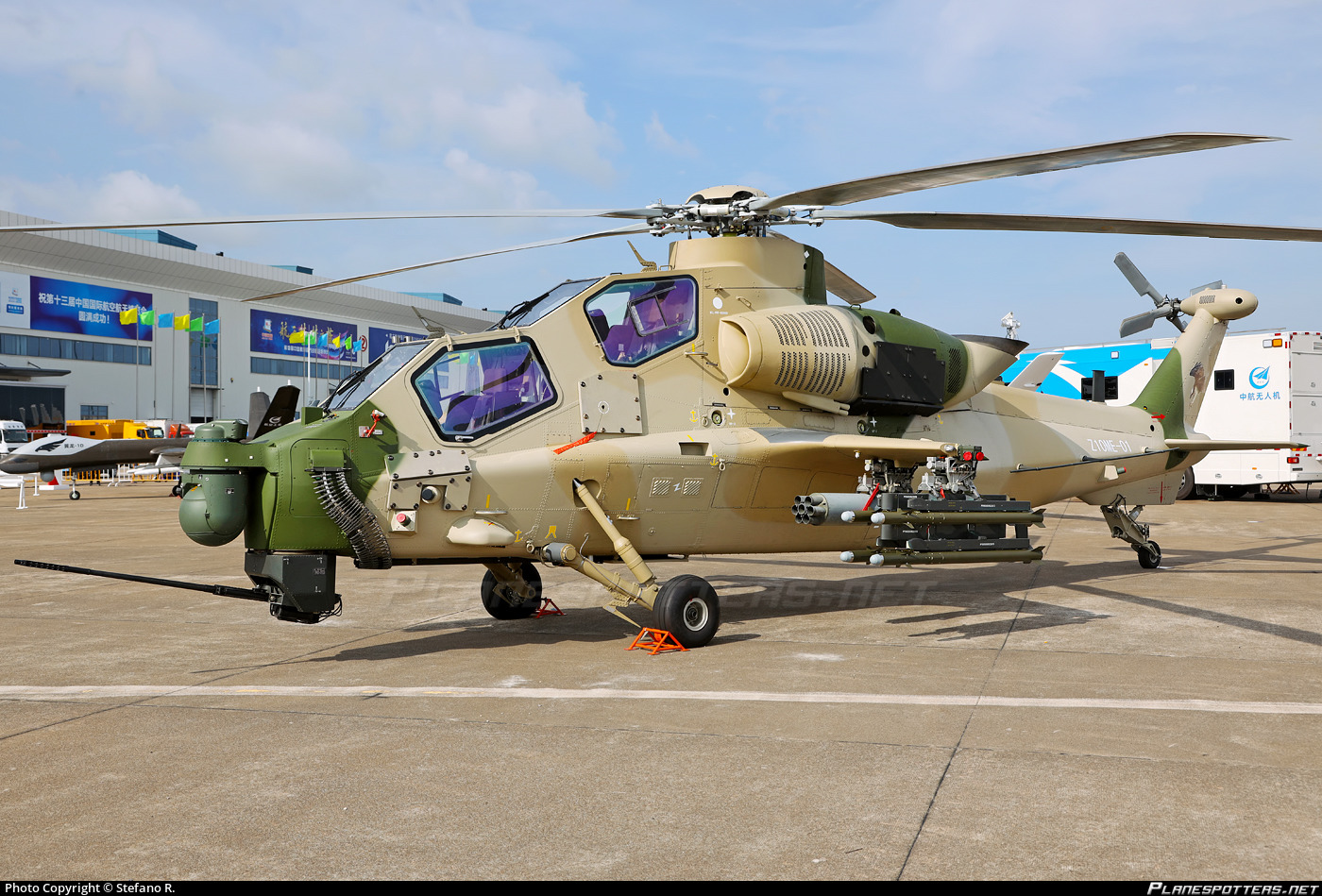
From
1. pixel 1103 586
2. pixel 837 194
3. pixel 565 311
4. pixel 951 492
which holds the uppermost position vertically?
pixel 837 194

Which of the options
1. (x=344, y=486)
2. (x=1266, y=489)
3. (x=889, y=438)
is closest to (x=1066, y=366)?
(x=1266, y=489)

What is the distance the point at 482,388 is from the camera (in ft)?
28.7

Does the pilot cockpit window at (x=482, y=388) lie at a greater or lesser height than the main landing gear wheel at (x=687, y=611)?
greater

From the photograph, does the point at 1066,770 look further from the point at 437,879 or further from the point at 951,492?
the point at 951,492

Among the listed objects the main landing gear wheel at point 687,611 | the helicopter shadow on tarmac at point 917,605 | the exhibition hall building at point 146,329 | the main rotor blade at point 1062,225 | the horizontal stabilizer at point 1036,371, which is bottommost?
the helicopter shadow on tarmac at point 917,605

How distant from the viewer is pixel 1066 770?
5109 mm

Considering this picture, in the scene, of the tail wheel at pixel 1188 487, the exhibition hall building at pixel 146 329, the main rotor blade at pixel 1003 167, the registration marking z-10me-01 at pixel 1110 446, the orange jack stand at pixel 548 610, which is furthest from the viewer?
the exhibition hall building at pixel 146 329

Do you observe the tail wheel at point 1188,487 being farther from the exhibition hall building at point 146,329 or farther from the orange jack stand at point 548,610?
the exhibition hall building at point 146,329

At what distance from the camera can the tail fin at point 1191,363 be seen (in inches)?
554

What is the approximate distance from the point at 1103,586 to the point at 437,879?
35.9 feet

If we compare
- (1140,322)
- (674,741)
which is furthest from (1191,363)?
(674,741)


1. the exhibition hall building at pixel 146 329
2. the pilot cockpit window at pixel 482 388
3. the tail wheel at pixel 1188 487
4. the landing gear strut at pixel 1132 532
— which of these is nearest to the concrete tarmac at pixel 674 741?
the pilot cockpit window at pixel 482 388

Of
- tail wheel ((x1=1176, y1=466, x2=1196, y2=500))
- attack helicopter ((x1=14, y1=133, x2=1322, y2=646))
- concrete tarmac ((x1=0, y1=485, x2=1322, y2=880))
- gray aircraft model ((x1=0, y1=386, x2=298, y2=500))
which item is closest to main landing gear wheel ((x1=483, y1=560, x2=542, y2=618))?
attack helicopter ((x1=14, y1=133, x2=1322, y2=646))

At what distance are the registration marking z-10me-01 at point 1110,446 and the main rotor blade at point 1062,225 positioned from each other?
436 centimetres
